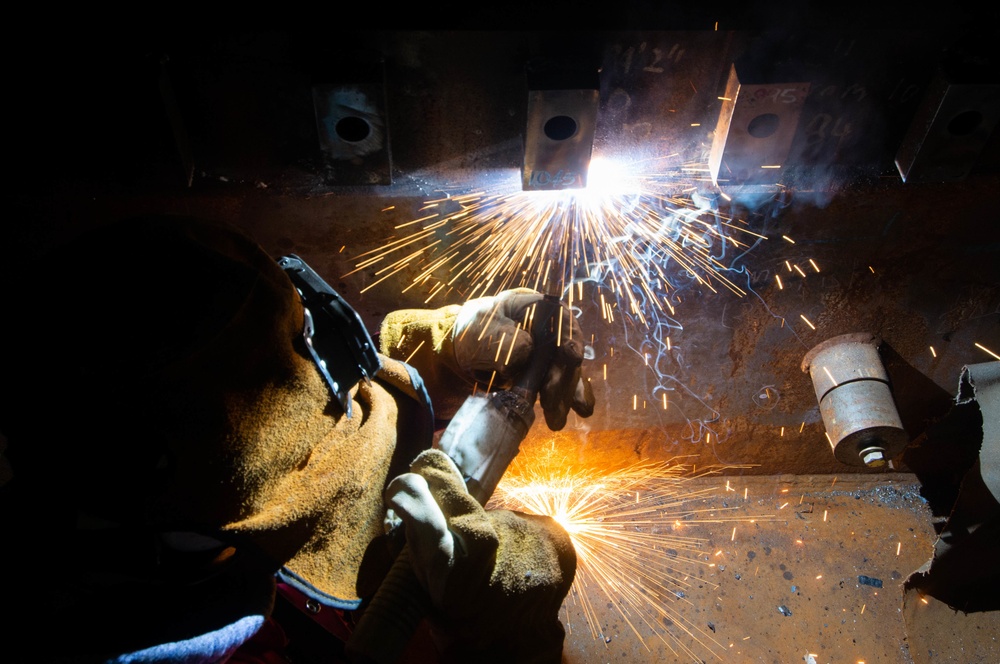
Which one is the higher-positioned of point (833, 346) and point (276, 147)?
point (276, 147)

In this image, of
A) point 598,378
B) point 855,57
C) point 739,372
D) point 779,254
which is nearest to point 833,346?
point 739,372

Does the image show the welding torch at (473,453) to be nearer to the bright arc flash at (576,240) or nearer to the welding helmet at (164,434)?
the welding helmet at (164,434)

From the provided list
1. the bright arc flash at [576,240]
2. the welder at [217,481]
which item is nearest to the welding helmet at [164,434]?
the welder at [217,481]

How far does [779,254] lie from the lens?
240cm

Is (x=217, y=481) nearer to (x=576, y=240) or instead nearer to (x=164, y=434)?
(x=164, y=434)

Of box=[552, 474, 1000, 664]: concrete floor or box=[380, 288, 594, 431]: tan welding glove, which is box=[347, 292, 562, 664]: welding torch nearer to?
box=[380, 288, 594, 431]: tan welding glove

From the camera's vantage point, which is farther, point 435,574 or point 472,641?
point 472,641

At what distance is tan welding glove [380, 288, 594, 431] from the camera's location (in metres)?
1.91

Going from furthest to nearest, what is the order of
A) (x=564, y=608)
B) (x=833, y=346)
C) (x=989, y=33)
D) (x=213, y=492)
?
1. (x=564, y=608)
2. (x=833, y=346)
3. (x=989, y=33)
4. (x=213, y=492)

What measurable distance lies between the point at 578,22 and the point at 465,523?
4.94ft

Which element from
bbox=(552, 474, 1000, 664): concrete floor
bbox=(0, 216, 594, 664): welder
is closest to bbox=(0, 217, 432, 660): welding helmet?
bbox=(0, 216, 594, 664): welder

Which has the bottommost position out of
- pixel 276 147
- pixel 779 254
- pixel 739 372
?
pixel 739 372

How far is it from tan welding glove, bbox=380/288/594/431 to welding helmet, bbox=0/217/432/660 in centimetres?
58

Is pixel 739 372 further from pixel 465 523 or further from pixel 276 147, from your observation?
pixel 276 147
